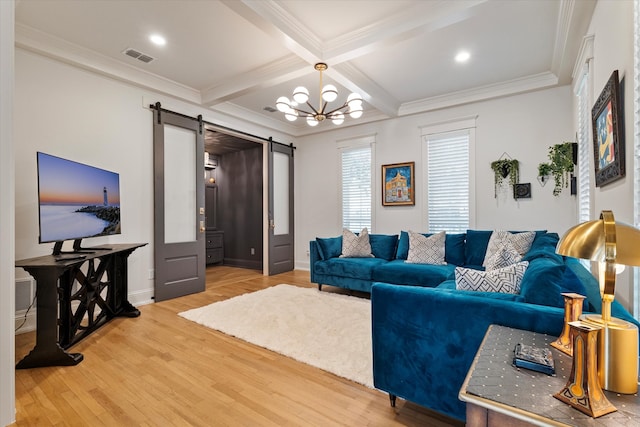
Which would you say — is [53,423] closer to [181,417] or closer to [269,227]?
[181,417]

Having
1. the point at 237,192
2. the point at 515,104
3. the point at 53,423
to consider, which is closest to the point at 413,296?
the point at 53,423

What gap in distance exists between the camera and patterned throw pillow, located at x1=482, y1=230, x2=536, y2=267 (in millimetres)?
3648

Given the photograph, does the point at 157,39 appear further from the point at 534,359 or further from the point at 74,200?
the point at 534,359

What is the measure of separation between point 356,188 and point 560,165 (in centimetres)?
310

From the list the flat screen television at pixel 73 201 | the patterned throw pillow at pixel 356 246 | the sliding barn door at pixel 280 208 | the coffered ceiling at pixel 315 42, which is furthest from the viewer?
the sliding barn door at pixel 280 208

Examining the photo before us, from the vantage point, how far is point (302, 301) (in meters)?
4.14

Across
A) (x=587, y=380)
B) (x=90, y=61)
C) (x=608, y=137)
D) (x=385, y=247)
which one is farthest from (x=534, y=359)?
(x=90, y=61)

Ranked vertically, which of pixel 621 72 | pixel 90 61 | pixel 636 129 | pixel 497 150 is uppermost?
pixel 90 61

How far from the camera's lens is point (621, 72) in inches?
68.8

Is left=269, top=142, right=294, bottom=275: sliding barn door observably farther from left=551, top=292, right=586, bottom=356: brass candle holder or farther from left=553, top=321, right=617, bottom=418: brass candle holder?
left=553, top=321, right=617, bottom=418: brass candle holder

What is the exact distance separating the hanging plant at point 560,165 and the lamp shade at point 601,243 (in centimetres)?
358

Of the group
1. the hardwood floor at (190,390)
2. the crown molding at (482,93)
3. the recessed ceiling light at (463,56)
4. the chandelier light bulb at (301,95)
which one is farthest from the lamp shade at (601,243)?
the crown molding at (482,93)

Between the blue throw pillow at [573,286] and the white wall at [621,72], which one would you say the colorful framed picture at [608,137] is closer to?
the white wall at [621,72]

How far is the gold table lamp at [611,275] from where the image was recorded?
3.04 ft
